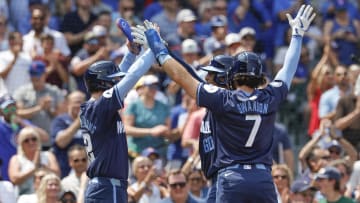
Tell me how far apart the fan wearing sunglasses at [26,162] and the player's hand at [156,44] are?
407 cm

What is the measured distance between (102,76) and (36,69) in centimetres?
499

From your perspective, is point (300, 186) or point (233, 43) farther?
point (233, 43)

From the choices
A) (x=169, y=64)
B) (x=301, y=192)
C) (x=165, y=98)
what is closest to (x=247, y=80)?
(x=169, y=64)

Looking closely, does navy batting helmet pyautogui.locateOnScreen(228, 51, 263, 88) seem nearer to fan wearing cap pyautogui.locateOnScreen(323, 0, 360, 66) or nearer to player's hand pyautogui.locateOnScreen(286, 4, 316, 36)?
player's hand pyautogui.locateOnScreen(286, 4, 316, 36)

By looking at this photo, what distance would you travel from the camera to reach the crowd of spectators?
1251cm

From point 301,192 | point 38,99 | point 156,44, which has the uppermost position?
point 156,44

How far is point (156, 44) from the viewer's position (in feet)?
29.1

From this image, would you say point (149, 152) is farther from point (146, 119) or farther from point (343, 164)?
point (343, 164)

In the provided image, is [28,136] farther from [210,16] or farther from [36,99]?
[210,16]

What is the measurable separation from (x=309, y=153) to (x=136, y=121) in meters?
2.17

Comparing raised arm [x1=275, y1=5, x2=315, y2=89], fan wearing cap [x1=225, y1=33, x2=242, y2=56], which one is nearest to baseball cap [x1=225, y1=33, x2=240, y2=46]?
fan wearing cap [x1=225, y1=33, x2=242, y2=56]

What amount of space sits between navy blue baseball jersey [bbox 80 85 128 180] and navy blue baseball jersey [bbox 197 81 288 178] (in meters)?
0.86

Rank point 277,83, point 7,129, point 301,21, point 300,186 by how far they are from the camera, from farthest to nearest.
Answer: point 7,129 → point 300,186 → point 301,21 → point 277,83

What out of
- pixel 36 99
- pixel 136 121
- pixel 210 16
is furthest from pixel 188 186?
pixel 210 16
